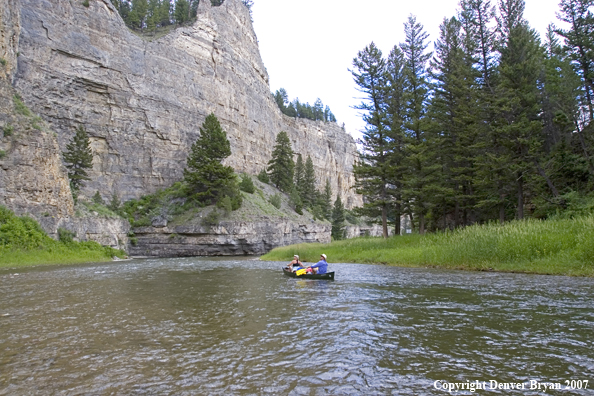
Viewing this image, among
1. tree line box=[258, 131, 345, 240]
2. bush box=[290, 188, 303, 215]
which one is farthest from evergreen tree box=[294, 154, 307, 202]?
bush box=[290, 188, 303, 215]

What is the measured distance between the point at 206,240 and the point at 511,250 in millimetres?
34859

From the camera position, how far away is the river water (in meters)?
4.82

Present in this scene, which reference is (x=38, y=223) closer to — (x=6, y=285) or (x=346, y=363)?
(x=6, y=285)

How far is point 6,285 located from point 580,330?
1836 centimetres

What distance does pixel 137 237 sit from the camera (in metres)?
44.2

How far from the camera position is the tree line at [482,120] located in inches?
911

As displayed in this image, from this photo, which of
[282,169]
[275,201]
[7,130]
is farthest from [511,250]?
[282,169]

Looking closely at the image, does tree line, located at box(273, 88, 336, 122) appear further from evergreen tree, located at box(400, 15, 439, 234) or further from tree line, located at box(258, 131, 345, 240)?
evergreen tree, located at box(400, 15, 439, 234)

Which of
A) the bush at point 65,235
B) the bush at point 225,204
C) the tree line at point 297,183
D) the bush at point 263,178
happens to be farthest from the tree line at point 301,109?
the bush at point 65,235

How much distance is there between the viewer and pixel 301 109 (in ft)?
399

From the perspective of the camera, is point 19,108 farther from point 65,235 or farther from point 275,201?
point 275,201

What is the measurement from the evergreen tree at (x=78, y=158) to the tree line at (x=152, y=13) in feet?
93.5

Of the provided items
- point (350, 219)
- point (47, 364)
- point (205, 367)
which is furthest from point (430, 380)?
point (350, 219)

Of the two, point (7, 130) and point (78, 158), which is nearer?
point (7, 130)
